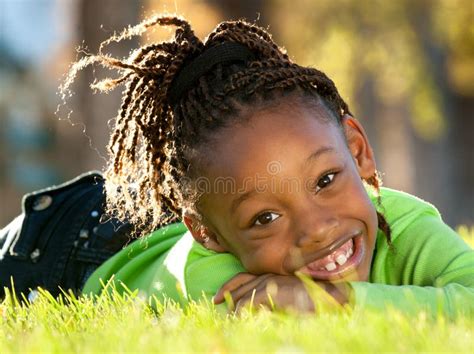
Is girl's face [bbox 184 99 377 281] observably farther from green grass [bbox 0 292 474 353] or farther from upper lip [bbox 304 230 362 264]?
green grass [bbox 0 292 474 353]

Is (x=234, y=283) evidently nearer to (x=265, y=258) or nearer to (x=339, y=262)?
(x=265, y=258)

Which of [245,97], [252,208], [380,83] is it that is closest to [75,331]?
[252,208]

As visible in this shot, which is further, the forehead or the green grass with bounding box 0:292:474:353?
the forehead

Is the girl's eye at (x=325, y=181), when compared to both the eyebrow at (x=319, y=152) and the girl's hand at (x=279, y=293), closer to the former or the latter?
the eyebrow at (x=319, y=152)

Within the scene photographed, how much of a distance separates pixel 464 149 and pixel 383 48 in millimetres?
3739

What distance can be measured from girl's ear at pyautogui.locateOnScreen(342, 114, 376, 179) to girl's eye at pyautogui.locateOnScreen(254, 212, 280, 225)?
1.83 ft

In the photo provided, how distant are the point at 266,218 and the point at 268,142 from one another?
0.27 metres

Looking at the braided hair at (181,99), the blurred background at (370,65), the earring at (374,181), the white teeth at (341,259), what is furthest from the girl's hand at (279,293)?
the blurred background at (370,65)

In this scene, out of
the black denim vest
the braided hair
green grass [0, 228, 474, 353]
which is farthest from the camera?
the black denim vest

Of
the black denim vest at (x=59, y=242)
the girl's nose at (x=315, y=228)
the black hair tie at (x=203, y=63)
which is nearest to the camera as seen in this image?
the girl's nose at (x=315, y=228)

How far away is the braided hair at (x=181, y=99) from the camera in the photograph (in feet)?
11.3

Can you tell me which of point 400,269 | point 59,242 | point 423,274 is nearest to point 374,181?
point 400,269

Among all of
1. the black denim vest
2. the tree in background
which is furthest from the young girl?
the tree in background

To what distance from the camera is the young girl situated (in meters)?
3.20
